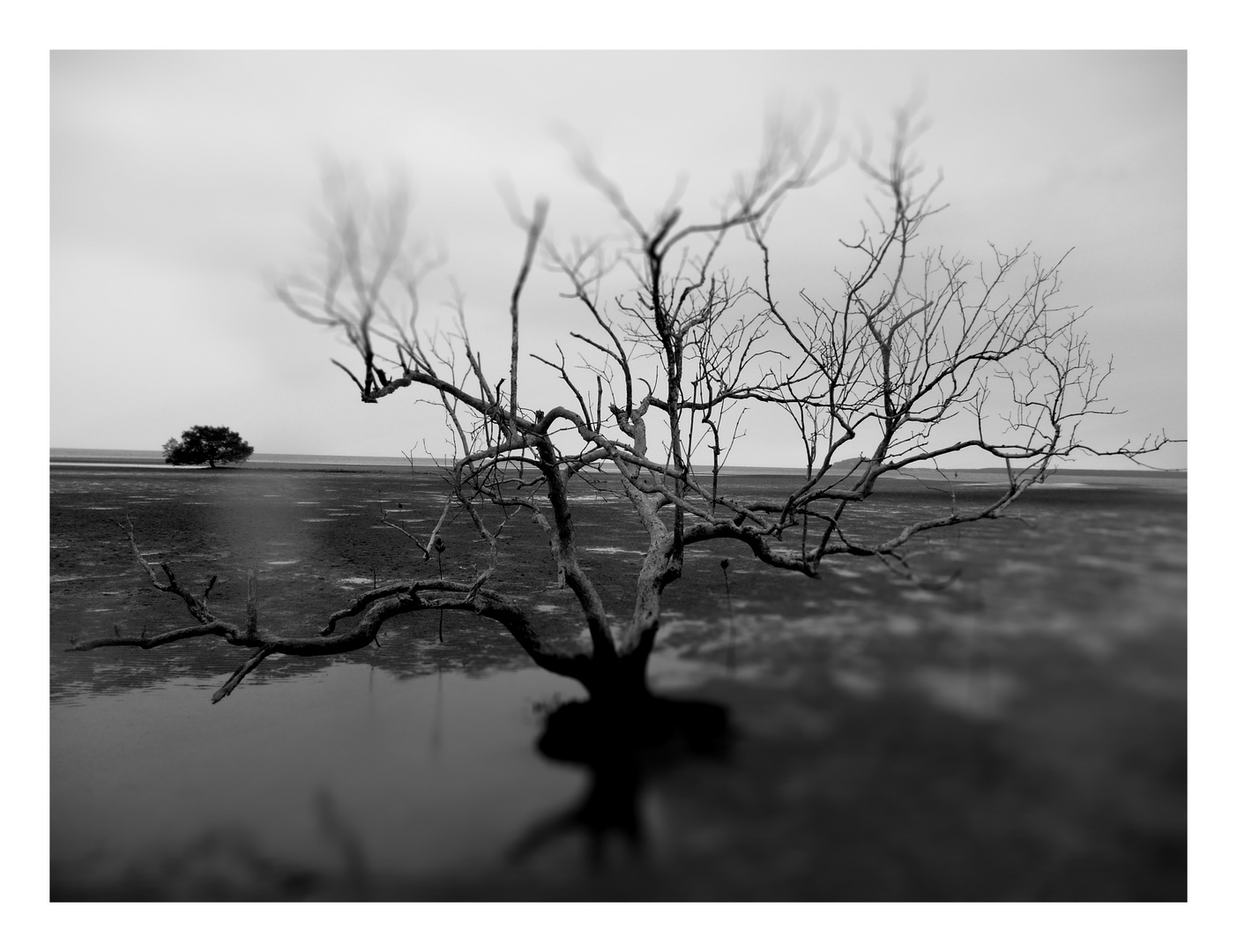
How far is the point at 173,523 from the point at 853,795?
12.0 meters

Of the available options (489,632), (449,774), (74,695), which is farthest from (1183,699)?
(74,695)

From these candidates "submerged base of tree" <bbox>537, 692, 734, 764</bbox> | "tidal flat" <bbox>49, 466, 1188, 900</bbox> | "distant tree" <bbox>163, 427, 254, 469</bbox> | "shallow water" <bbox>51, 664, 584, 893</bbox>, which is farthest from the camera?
"distant tree" <bbox>163, 427, 254, 469</bbox>

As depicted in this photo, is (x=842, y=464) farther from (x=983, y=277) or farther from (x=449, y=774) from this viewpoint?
(x=449, y=774)

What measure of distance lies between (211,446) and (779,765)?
81.2 feet

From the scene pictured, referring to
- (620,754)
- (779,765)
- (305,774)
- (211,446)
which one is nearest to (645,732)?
(620,754)

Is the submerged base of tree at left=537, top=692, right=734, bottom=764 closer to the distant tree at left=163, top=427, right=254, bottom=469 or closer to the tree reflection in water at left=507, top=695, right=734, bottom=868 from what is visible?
the tree reflection in water at left=507, top=695, right=734, bottom=868

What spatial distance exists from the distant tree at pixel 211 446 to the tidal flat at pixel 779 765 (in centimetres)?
2096

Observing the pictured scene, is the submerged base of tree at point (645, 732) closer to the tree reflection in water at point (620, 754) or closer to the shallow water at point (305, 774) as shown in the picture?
the tree reflection in water at point (620, 754)

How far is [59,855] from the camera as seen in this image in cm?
336

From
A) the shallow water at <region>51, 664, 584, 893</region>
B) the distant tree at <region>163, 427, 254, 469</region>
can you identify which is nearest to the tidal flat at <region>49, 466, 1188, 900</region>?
the shallow water at <region>51, 664, 584, 893</region>

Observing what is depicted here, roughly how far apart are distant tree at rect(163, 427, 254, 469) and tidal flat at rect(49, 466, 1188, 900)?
68.8 feet

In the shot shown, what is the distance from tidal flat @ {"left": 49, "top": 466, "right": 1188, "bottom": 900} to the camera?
9.22 feet

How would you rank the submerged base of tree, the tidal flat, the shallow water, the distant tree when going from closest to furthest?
1. the tidal flat
2. the shallow water
3. the submerged base of tree
4. the distant tree

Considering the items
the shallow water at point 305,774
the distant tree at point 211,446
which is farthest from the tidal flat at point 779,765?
the distant tree at point 211,446
